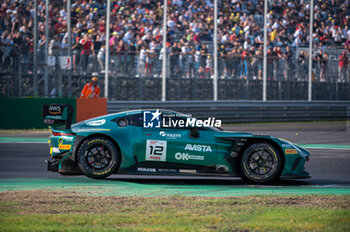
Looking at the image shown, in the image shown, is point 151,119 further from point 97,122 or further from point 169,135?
point 97,122

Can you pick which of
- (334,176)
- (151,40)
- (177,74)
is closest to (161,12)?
(151,40)

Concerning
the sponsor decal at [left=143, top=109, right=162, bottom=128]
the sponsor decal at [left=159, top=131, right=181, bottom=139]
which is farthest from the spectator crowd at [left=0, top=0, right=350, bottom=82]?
the sponsor decal at [left=159, top=131, right=181, bottom=139]

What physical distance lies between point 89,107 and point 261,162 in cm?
1263

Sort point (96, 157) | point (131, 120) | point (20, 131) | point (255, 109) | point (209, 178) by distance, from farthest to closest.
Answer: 1. point (255, 109)
2. point (20, 131)
3. point (209, 178)
4. point (131, 120)
5. point (96, 157)

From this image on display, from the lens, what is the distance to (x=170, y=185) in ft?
31.2

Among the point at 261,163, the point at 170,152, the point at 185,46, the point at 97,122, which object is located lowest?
the point at 261,163

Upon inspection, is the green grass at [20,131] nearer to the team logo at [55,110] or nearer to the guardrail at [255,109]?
the guardrail at [255,109]

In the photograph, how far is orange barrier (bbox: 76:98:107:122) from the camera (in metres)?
21.2

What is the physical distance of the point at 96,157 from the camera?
31.7ft

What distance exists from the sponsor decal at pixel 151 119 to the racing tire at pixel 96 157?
63 cm

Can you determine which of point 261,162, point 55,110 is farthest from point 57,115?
point 261,162

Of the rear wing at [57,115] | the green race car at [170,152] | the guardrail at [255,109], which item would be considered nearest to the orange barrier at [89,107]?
the guardrail at [255,109]

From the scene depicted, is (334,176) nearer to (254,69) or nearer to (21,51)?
(21,51)

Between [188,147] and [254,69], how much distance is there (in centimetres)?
1621
